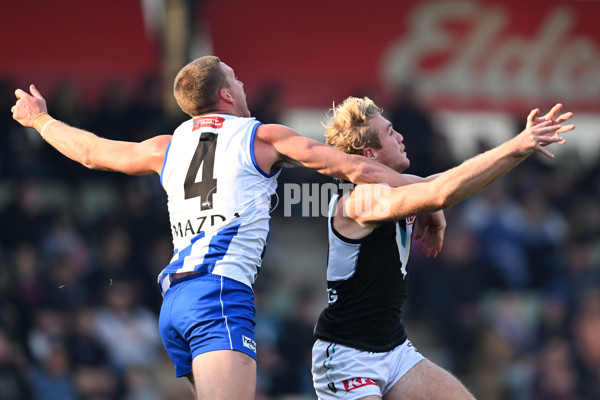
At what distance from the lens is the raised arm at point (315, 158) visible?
520cm

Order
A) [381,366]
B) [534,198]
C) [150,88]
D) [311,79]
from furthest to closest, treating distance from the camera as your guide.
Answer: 1. [311,79]
2. [534,198]
3. [150,88]
4. [381,366]

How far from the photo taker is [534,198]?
1453 cm

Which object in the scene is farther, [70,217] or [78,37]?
[78,37]

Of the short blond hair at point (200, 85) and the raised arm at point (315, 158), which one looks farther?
the short blond hair at point (200, 85)

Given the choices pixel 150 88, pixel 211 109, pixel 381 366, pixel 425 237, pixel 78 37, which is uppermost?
pixel 78 37

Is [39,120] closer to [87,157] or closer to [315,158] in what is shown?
[87,157]

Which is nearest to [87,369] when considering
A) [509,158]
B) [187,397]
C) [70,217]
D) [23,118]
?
[187,397]

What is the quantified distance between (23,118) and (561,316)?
9.62m

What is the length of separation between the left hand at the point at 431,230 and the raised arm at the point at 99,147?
5.88 ft

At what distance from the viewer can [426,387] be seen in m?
5.61

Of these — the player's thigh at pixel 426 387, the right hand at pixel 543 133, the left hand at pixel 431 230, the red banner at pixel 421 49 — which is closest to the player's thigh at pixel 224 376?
the player's thigh at pixel 426 387

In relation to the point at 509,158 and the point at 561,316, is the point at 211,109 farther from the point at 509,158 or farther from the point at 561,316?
the point at 561,316

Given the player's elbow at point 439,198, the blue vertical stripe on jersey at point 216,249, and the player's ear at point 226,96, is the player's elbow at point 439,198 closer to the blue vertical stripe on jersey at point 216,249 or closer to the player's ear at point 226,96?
the blue vertical stripe on jersey at point 216,249

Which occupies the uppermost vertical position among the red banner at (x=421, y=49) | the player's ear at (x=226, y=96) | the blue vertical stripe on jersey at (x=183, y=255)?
the red banner at (x=421, y=49)
